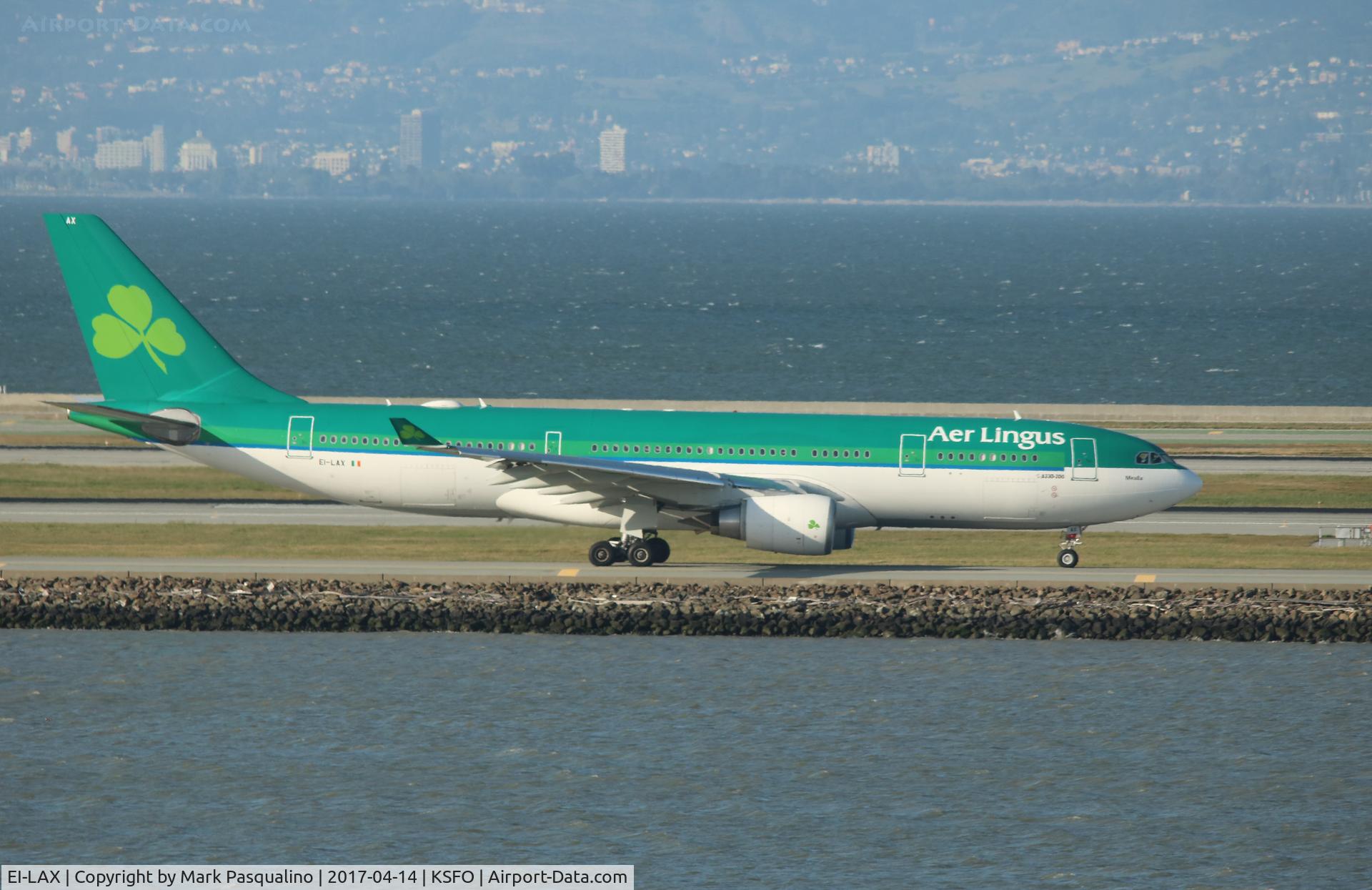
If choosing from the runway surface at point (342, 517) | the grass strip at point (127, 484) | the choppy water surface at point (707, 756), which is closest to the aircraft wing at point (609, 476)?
the choppy water surface at point (707, 756)

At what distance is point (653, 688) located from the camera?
137 ft

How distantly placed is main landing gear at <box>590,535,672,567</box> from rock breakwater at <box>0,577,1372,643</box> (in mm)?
2669

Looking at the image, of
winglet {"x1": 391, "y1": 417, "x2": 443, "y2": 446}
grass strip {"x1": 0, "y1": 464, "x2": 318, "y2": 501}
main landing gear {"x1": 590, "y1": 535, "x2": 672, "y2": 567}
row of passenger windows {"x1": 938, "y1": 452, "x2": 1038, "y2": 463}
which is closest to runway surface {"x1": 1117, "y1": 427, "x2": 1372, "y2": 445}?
row of passenger windows {"x1": 938, "y1": 452, "x2": 1038, "y2": 463}

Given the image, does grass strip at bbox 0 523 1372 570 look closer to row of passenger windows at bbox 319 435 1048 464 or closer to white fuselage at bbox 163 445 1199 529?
white fuselage at bbox 163 445 1199 529

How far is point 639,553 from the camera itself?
48.9m

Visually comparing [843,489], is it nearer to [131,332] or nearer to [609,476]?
[609,476]

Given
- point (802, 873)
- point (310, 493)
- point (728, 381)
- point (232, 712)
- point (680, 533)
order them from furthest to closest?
point (728, 381)
point (680, 533)
point (310, 493)
point (232, 712)
point (802, 873)

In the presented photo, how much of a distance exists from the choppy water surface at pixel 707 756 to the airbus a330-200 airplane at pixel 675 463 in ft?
15.1

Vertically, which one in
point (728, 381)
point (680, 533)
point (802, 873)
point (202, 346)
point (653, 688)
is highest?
point (728, 381)

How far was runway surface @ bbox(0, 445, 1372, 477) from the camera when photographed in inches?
2613

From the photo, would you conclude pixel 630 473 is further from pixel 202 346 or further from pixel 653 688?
pixel 202 346

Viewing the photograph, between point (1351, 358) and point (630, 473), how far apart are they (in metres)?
117

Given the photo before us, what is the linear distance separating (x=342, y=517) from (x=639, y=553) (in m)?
12.9

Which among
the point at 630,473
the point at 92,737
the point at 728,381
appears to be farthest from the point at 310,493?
the point at 728,381
